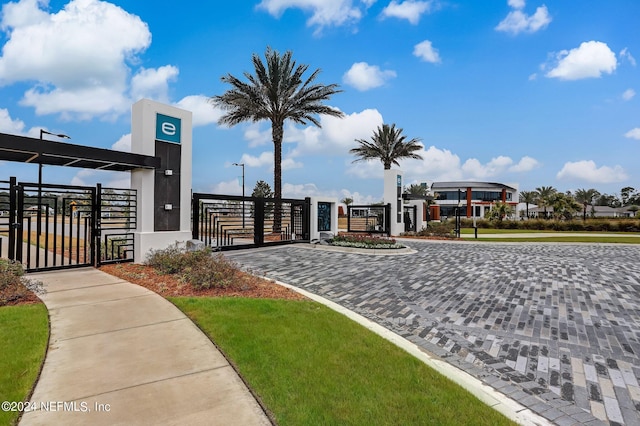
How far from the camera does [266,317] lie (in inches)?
226

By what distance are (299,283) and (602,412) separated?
6.36 meters

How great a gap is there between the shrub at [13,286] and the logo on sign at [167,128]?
5311 millimetres

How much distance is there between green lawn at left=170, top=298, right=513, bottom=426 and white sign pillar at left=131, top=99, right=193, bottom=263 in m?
5.78

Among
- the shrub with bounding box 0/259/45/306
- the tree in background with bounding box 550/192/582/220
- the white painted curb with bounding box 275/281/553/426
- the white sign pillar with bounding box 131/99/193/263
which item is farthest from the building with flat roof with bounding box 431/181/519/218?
the shrub with bounding box 0/259/45/306

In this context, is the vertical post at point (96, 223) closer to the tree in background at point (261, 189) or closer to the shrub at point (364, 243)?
the shrub at point (364, 243)

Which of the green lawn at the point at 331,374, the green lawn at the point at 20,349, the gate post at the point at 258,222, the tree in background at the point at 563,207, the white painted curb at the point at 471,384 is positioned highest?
the tree in background at the point at 563,207

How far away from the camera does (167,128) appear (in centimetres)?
1135

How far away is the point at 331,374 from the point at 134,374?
84.8 inches

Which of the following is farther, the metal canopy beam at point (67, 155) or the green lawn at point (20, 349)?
the metal canopy beam at point (67, 155)

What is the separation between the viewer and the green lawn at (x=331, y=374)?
10.7 feet

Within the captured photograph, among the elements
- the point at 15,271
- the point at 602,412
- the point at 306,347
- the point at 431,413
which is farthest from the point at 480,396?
the point at 15,271

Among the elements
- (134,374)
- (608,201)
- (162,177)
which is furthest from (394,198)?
→ (608,201)

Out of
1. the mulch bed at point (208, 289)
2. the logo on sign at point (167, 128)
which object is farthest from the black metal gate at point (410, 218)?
the mulch bed at point (208, 289)

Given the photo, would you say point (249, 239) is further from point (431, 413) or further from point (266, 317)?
point (431, 413)
